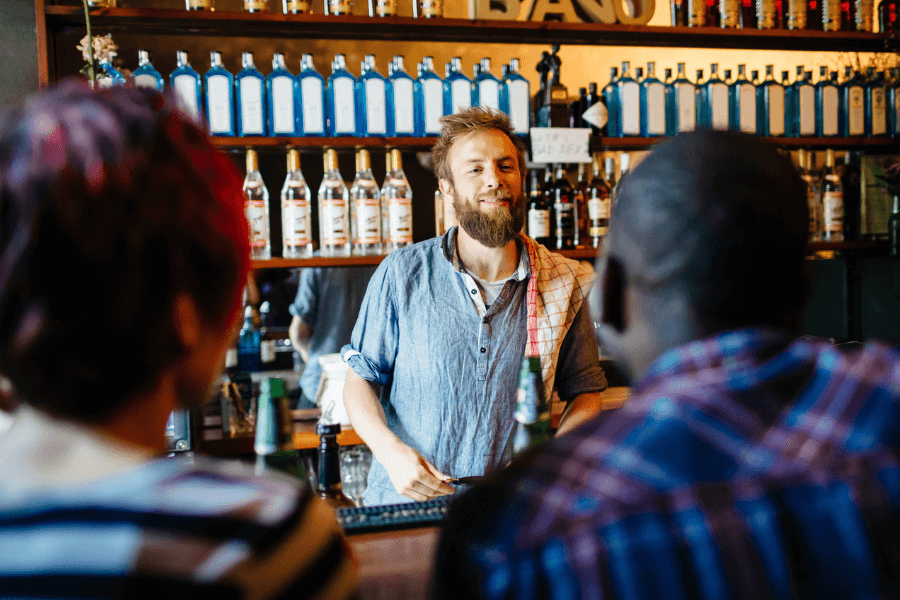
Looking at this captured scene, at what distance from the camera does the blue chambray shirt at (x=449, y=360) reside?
5.81 ft

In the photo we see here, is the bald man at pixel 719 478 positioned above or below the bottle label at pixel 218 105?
below

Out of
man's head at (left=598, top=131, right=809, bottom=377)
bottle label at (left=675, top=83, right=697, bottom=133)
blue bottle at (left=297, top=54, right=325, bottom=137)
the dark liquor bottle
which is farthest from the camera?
bottle label at (left=675, top=83, right=697, bottom=133)

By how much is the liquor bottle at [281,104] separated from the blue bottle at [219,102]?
0.42 feet

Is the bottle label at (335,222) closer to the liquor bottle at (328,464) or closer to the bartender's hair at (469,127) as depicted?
the bartender's hair at (469,127)

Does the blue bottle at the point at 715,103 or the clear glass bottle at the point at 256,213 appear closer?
the clear glass bottle at the point at 256,213

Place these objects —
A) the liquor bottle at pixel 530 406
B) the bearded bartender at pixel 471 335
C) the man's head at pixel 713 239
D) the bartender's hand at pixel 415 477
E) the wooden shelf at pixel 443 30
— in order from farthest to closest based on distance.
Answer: the wooden shelf at pixel 443 30
the bearded bartender at pixel 471 335
the bartender's hand at pixel 415 477
the liquor bottle at pixel 530 406
the man's head at pixel 713 239

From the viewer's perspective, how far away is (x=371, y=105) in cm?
248

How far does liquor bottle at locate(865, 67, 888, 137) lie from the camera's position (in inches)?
115

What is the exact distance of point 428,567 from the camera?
0.91 metres

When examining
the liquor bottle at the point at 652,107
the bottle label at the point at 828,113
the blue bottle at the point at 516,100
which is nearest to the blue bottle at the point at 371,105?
the blue bottle at the point at 516,100

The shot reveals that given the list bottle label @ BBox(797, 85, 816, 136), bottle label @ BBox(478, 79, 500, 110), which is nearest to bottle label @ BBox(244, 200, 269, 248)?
bottle label @ BBox(478, 79, 500, 110)

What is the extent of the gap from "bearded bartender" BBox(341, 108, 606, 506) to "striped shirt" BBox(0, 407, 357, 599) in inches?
47.7

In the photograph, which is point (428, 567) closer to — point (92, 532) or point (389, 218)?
point (92, 532)

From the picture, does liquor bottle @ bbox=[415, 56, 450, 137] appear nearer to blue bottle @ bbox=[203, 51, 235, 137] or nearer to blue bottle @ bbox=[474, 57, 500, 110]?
blue bottle @ bbox=[474, 57, 500, 110]
